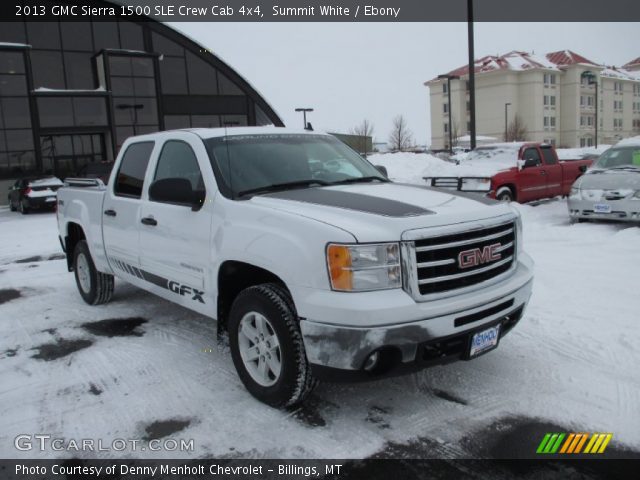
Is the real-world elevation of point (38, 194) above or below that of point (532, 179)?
above

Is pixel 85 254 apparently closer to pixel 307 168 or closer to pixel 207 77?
pixel 307 168

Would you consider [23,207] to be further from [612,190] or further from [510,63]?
[510,63]

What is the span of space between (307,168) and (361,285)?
1.66 metres

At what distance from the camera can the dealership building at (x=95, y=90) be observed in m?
27.8

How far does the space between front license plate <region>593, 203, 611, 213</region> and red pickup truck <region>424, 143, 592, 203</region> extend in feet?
7.48

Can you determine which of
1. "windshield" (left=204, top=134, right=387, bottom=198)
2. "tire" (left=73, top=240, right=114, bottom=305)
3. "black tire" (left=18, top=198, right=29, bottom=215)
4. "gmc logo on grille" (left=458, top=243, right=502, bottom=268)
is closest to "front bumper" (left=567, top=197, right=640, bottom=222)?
"windshield" (left=204, top=134, right=387, bottom=198)

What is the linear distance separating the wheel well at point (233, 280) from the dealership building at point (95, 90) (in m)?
27.3

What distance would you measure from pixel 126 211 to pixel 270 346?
236 cm

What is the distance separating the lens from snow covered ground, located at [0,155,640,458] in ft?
10.6

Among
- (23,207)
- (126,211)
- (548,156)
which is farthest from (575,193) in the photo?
(23,207)

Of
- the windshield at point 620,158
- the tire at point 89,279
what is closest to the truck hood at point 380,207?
the tire at point 89,279

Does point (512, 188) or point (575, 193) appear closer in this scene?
point (575, 193)

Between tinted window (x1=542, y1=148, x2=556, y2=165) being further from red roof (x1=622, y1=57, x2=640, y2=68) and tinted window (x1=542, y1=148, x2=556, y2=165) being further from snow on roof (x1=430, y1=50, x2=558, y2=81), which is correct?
red roof (x1=622, y1=57, x2=640, y2=68)

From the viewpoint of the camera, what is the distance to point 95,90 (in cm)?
2945
